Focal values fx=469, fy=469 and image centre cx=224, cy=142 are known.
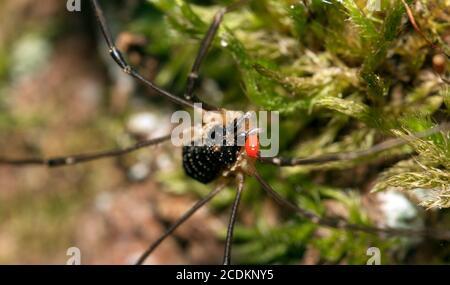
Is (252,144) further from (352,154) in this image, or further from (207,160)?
(352,154)

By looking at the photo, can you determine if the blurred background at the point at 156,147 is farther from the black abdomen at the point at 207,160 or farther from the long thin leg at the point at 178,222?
the long thin leg at the point at 178,222

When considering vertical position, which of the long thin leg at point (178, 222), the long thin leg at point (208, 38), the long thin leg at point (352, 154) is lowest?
the long thin leg at point (178, 222)

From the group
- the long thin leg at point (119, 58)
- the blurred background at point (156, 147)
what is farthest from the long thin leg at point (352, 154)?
the long thin leg at point (119, 58)

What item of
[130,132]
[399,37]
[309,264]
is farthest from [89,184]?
[399,37]

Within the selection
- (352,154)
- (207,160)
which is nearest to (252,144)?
(207,160)

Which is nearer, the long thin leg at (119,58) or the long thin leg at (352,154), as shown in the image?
the long thin leg at (352,154)
